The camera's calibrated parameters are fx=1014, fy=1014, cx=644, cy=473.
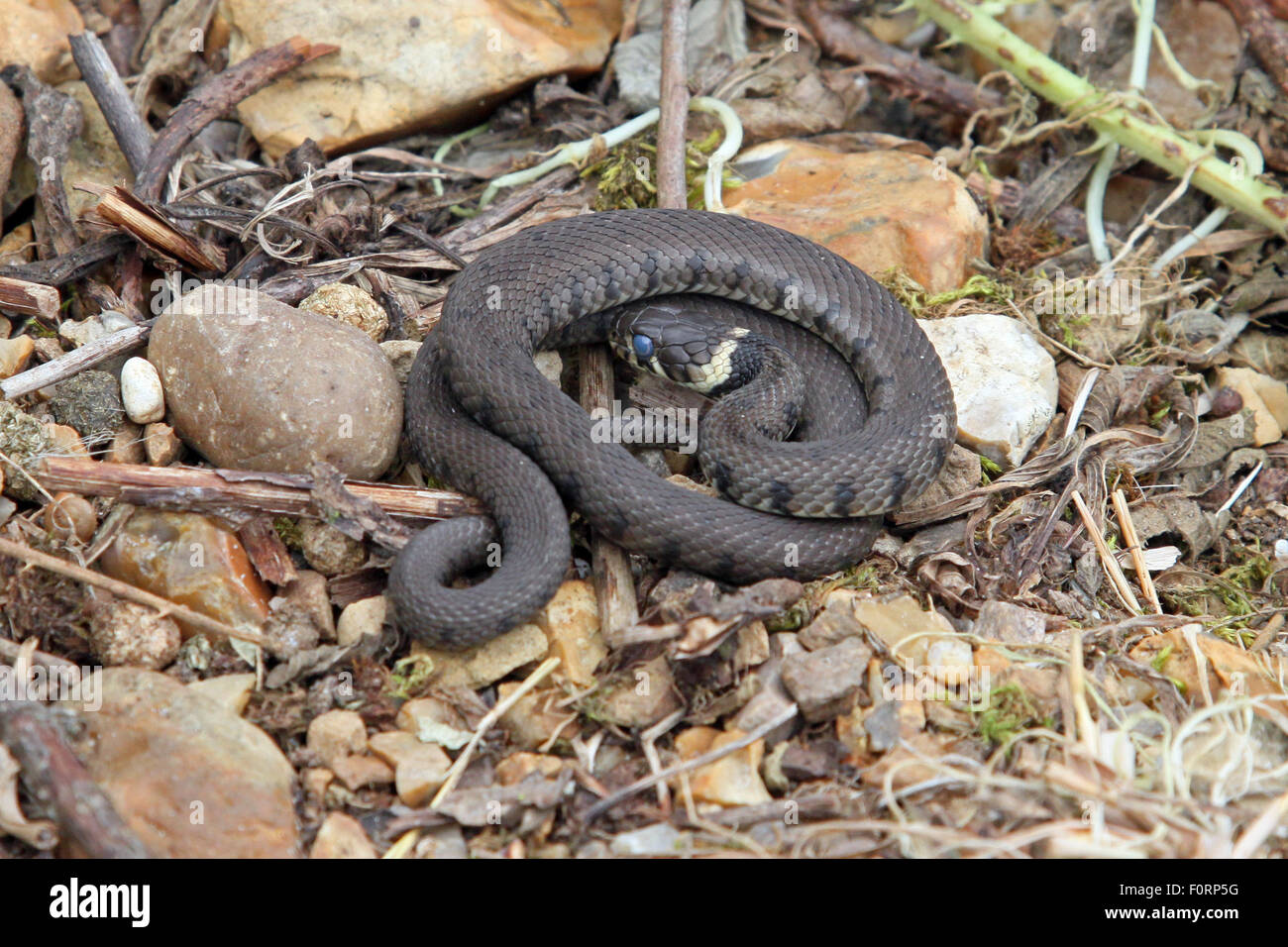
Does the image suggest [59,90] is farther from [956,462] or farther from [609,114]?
[956,462]

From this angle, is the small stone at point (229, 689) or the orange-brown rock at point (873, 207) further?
the orange-brown rock at point (873, 207)

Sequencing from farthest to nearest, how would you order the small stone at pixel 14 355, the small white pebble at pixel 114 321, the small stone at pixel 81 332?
the small white pebble at pixel 114 321, the small stone at pixel 81 332, the small stone at pixel 14 355

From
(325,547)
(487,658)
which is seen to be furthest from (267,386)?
(487,658)

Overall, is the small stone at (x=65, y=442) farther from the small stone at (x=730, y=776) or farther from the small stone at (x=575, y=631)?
the small stone at (x=730, y=776)

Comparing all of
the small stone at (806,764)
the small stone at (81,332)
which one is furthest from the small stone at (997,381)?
the small stone at (81,332)

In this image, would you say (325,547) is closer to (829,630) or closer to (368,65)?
(829,630)
